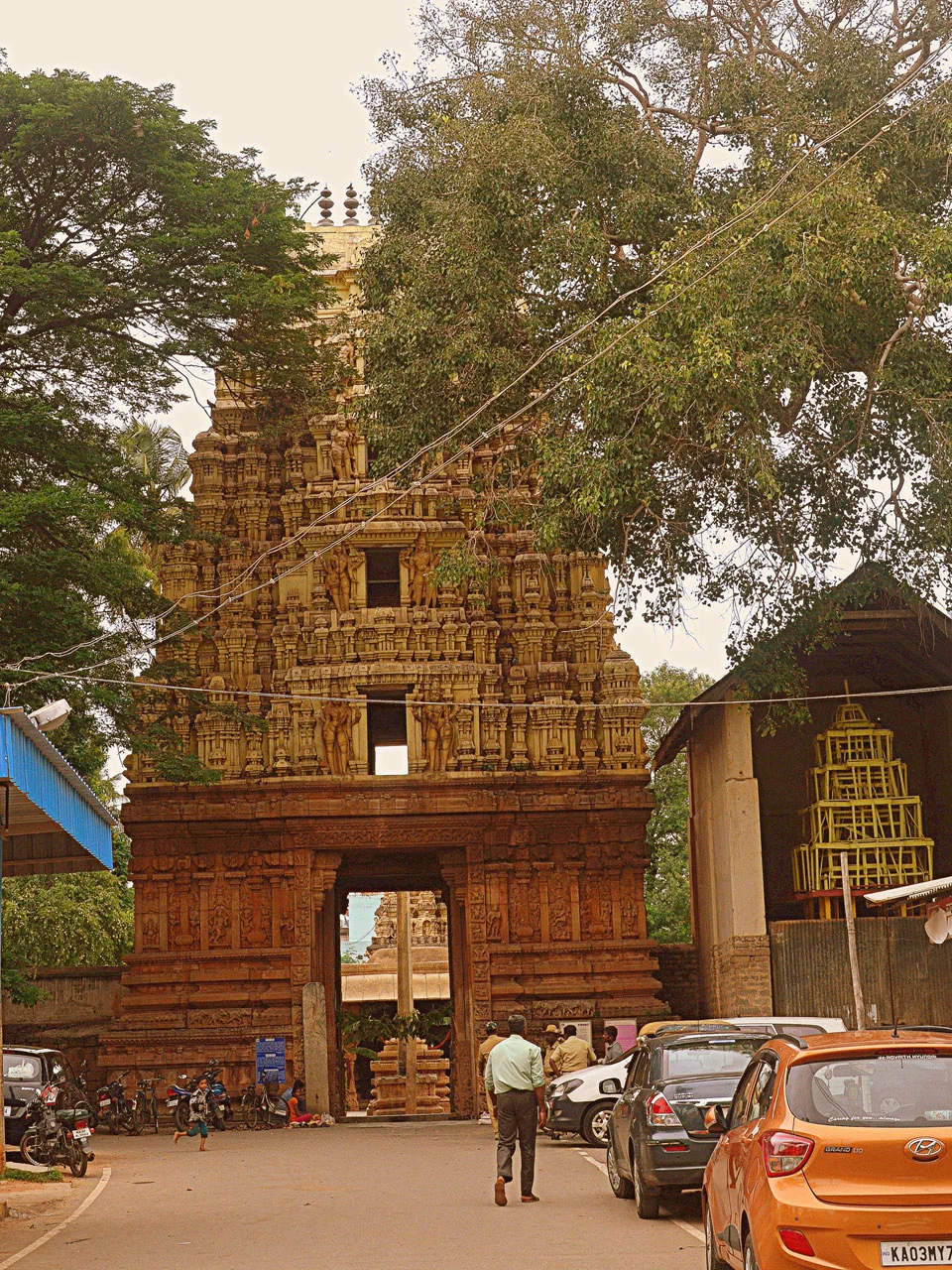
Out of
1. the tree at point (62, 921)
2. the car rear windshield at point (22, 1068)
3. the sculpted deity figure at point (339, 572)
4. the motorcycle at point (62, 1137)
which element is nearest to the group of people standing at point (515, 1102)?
the motorcycle at point (62, 1137)

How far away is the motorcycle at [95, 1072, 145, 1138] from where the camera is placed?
2359 centimetres

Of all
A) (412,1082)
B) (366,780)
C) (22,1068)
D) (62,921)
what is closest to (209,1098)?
(22,1068)

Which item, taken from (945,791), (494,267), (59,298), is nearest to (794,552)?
(494,267)

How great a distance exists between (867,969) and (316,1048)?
9103mm

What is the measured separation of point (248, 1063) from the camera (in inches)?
1018

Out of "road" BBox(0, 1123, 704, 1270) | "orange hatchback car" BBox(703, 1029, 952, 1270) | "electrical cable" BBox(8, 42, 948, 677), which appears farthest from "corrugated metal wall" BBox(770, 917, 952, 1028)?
"orange hatchback car" BBox(703, 1029, 952, 1270)

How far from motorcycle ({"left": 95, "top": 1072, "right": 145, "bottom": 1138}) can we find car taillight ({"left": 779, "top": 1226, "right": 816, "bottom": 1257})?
62.9ft

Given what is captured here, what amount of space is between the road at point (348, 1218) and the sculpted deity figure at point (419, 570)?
39.7 ft

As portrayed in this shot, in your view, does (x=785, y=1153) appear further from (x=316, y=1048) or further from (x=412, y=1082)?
(x=412, y=1082)

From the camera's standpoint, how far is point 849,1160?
20.5 ft

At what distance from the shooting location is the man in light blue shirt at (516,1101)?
12062 mm

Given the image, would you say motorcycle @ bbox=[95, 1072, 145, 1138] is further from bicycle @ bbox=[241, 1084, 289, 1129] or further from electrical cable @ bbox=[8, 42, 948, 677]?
electrical cable @ bbox=[8, 42, 948, 677]

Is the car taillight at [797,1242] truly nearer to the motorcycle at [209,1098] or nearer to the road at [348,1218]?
the road at [348,1218]

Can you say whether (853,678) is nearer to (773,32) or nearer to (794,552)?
(794,552)
